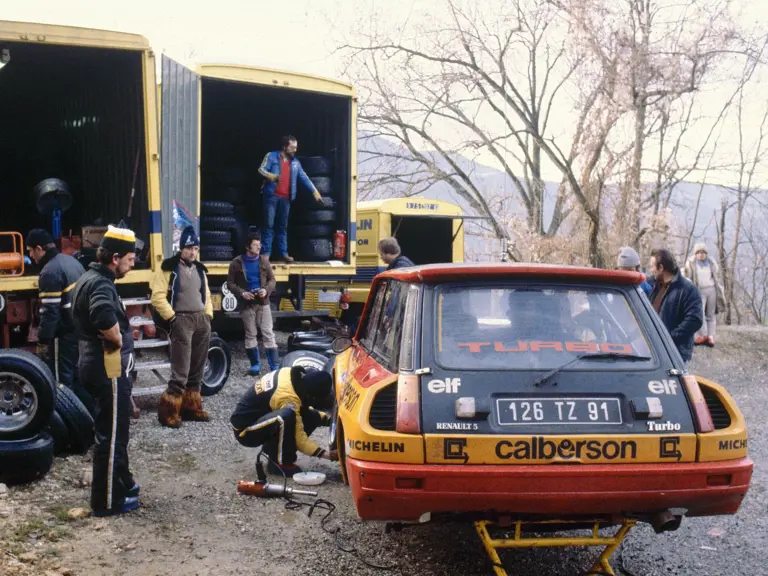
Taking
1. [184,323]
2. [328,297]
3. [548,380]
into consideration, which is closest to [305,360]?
[184,323]

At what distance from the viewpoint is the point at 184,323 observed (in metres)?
7.39

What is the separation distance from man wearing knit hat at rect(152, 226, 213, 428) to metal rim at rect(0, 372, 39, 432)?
71.3 inches

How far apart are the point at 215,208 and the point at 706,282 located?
24.9 ft

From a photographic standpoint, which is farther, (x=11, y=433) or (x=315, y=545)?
→ (x=11, y=433)

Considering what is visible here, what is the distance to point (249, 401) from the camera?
569 cm

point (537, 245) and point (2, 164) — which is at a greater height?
point (2, 164)

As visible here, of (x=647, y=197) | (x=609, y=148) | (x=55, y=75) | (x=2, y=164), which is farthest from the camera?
A: (x=647, y=197)

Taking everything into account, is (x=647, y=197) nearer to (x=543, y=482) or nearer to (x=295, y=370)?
(x=295, y=370)

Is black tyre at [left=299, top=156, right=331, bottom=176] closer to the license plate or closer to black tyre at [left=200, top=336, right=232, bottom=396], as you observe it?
black tyre at [left=200, top=336, right=232, bottom=396]

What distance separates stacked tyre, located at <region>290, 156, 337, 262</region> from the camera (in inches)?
428

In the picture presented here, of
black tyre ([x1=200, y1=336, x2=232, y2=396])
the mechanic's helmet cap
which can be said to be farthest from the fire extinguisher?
the mechanic's helmet cap

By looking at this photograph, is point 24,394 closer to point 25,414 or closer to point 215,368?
point 25,414

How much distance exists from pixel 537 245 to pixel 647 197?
3351 millimetres

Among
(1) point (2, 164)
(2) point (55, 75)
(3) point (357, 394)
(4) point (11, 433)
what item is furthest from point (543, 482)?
(1) point (2, 164)
